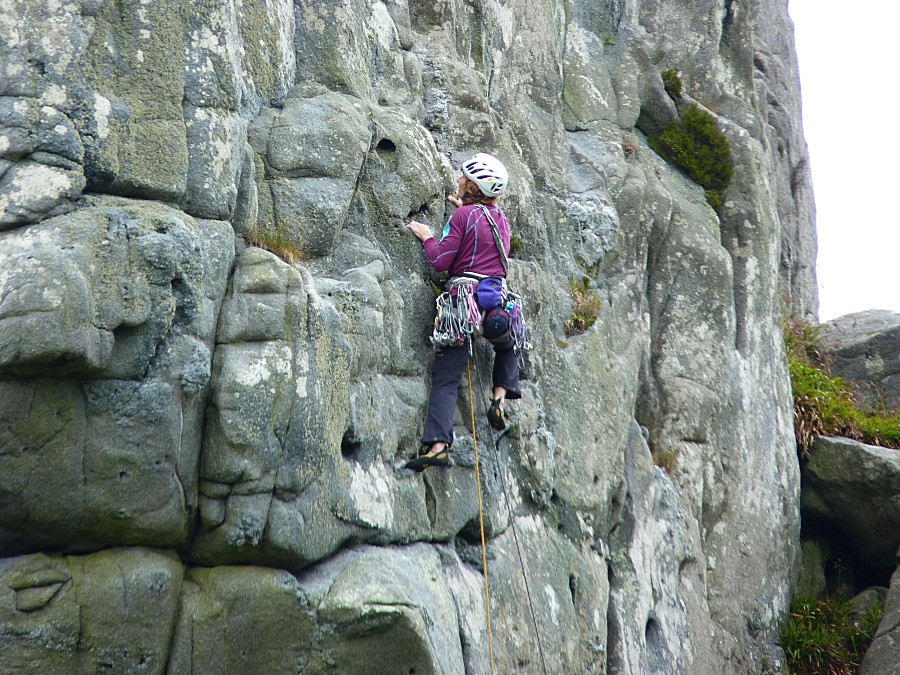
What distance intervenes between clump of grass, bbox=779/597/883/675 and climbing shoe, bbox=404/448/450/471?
7570mm

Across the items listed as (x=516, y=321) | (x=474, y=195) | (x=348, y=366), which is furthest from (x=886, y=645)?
(x=348, y=366)

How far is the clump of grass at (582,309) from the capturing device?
40.5 ft

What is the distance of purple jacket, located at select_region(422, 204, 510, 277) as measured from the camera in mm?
9961

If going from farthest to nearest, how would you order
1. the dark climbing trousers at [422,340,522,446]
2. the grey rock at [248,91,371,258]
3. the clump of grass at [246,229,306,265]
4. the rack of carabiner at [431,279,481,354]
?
the rack of carabiner at [431,279,481,354], the dark climbing trousers at [422,340,522,446], the grey rock at [248,91,371,258], the clump of grass at [246,229,306,265]

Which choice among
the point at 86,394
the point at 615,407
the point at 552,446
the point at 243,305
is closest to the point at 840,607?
the point at 615,407

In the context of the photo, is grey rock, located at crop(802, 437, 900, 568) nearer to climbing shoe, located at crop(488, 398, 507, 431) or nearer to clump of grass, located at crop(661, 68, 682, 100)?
clump of grass, located at crop(661, 68, 682, 100)

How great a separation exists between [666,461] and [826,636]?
3.70 m

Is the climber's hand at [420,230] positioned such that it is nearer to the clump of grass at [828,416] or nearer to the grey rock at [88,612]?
the grey rock at [88,612]

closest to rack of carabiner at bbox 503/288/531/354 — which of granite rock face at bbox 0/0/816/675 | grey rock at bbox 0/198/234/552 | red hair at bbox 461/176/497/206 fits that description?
granite rock face at bbox 0/0/816/675

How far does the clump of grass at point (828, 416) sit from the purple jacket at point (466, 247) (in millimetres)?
8158

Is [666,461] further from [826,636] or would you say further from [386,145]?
[386,145]

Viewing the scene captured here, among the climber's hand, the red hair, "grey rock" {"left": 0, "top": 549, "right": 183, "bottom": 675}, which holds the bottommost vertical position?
"grey rock" {"left": 0, "top": 549, "right": 183, "bottom": 675}

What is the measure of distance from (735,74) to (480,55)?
5.76 metres

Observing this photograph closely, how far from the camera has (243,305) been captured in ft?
26.2
